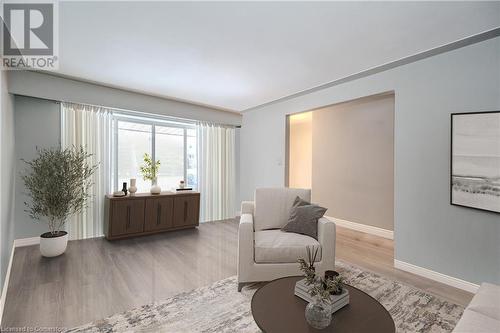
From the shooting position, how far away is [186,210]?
459cm

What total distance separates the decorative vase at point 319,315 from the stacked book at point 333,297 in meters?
0.14

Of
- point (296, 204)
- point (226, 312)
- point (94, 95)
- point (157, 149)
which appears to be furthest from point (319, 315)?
point (157, 149)

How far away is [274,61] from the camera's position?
9.50 feet

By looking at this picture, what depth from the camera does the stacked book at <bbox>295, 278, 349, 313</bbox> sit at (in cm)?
142

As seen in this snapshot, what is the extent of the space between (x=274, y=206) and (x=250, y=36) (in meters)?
1.90

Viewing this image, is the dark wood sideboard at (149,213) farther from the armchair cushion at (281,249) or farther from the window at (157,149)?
the armchair cushion at (281,249)

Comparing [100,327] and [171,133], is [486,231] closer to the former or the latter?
[100,327]

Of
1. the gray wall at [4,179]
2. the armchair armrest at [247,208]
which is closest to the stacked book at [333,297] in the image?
the armchair armrest at [247,208]

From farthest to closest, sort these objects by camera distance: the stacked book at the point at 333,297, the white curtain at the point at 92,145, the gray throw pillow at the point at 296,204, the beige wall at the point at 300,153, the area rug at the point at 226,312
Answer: the beige wall at the point at 300,153
the white curtain at the point at 92,145
the gray throw pillow at the point at 296,204
the area rug at the point at 226,312
the stacked book at the point at 333,297

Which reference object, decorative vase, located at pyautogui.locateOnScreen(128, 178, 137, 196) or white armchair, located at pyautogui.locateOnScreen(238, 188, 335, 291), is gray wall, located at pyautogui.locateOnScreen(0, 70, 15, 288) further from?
white armchair, located at pyautogui.locateOnScreen(238, 188, 335, 291)

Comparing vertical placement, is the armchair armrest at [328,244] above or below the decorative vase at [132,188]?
below

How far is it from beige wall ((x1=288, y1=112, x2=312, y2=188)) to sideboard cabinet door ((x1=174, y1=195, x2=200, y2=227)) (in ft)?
9.31

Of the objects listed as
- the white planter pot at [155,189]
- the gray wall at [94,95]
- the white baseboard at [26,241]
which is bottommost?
the white baseboard at [26,241]

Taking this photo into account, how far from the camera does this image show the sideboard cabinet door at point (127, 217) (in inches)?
151
